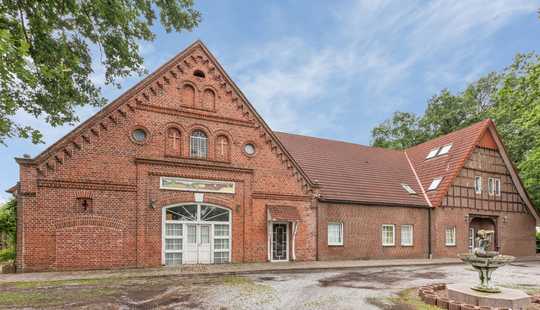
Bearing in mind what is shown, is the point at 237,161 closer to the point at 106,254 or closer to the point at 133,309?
the point at 106,254

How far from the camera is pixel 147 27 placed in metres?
9.91

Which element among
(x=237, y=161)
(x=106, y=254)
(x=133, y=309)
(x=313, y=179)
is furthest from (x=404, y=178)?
(x=133, y=309)

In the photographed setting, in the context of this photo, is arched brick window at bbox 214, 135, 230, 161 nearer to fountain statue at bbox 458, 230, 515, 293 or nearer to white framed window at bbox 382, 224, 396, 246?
white framed window at bbox 382, 224, 396, 246

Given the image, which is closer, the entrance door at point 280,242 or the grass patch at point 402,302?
the grass patch at point 402,302

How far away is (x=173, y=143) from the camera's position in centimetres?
1591

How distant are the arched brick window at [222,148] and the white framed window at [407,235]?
11.2 metres

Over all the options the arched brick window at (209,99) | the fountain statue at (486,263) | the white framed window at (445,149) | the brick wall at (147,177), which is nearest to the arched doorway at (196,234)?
the brick wall at (147,177)

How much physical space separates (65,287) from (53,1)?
7.49 metres

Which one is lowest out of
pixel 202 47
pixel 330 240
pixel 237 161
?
pixel 330 240

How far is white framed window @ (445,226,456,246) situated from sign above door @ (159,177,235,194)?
548 inches

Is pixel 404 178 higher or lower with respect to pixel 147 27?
lower

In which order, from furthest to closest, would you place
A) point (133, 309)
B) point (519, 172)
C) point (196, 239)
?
1. point (519, 172)
2. point (196, 239)
3. point (133, 309)

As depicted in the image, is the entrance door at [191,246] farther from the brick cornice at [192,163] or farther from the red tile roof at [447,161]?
the red tile roof at [447,161]

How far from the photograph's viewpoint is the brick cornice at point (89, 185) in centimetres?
1329
